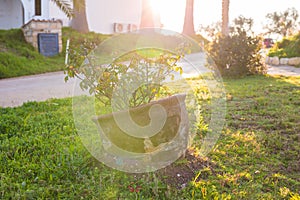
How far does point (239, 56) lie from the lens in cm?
904

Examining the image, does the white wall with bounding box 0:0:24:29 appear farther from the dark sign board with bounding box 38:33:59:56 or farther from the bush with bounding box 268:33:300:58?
the bush with bounding box 268:33:300:58

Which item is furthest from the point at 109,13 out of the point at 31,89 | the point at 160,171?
the point at 160,171

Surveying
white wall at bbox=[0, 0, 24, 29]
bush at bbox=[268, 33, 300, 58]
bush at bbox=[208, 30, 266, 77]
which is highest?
white wall at bbox=[0, 0, 24, 29]

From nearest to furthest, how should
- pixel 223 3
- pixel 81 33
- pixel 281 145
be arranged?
pixel 281 145 → pixel 223 3 → pixel 81 33

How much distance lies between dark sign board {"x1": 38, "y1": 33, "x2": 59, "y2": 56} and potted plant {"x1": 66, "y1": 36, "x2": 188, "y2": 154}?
10.8 m

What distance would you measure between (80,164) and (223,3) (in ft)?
35.0

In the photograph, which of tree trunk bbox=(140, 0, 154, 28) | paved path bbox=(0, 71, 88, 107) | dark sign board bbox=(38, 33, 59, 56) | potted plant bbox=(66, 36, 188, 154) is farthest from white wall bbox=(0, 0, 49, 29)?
potted plant bbox=(66, 36, 188, 154)

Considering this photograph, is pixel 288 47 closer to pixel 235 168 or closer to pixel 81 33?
pixel 81 33

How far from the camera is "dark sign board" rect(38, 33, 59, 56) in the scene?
512 inches

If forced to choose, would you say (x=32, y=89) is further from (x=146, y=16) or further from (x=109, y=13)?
(x=109, y=13)

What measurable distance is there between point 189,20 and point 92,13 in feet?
24.1

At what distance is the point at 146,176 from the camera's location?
8.96 feet

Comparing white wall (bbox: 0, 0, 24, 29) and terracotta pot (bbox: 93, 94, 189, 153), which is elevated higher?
white wall (bbox: 0, 0, 24, 29)

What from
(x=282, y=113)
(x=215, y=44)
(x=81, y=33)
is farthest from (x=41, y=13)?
(x=282, y=113)
